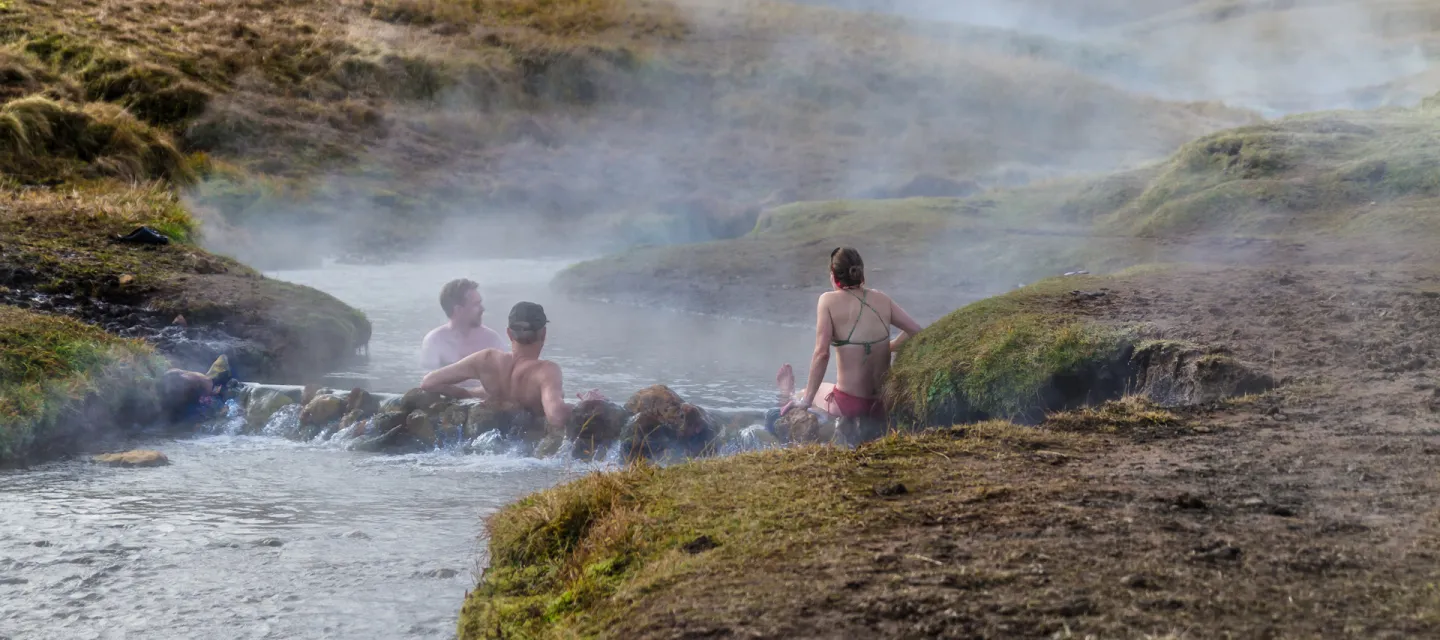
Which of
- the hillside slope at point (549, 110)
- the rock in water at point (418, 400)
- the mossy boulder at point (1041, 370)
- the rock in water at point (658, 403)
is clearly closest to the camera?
the mossy boulder at point (1041, 370)

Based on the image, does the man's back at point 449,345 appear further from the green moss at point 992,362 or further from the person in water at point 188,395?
the green moss at point 992,362

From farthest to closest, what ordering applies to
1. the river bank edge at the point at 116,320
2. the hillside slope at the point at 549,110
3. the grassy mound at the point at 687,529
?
1. the hillside slope at the point at 549,110
2. the river bank edge at the point at 116,320
3. the grassy mound at the point at 687,529

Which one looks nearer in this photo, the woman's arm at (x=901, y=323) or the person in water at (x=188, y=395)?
the woman's arm at (x=901, y=323)

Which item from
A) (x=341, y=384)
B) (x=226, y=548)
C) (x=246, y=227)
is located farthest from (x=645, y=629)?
(x=246, y=227)

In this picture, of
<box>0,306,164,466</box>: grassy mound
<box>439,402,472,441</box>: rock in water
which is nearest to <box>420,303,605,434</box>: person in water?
<box>439,402,472,441</box>: rock in water

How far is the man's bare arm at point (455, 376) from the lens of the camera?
22.2 ft

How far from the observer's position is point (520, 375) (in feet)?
21.9

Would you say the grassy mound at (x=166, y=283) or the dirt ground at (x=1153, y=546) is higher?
the grassy mound at (x=166, y=283)

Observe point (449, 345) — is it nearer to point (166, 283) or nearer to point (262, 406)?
point (262, 406)

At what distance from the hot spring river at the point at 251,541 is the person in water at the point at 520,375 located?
15.2 inches

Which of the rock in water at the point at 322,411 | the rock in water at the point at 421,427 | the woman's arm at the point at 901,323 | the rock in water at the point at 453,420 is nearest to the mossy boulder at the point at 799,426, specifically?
the woman's arm at the point at 901,323

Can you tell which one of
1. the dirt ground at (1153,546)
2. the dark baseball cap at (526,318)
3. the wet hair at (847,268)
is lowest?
the dirt ground at (1153,546)

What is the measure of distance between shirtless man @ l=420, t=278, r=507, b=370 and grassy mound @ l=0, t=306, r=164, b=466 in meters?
1.68

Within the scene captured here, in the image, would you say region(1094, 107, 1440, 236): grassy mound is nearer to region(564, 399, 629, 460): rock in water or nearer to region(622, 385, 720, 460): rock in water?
region(622, 385, 720, 460): rock in water
